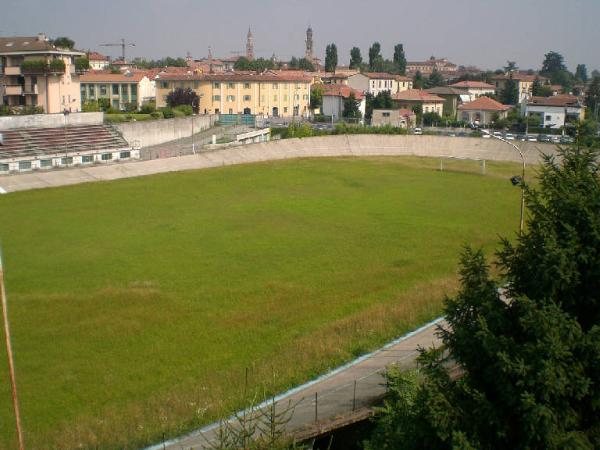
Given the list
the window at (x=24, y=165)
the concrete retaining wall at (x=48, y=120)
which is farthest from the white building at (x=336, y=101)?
the window at (x=24, y=165)

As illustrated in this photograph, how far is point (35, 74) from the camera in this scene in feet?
181

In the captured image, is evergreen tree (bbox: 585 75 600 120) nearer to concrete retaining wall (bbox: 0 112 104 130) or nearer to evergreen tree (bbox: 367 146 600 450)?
concrete retaining wall (bbox: 0 112 104 130)

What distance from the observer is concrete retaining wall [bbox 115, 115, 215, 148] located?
52338 millimetres

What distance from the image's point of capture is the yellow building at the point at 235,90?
75.0 metres

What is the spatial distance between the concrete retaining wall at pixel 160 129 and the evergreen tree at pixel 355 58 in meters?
87.4

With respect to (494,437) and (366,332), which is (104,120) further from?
(494,437)

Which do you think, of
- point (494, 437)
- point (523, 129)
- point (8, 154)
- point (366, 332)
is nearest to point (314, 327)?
point (366, 332)

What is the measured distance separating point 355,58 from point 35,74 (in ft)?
332

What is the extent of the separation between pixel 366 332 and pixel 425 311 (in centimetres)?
237

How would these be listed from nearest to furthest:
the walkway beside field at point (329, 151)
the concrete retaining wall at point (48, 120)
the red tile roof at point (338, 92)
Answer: the walkway beside field at point (329, 151) → the concrete retaining wall at point (48, 120) → the red tile roof at point (338, 92)

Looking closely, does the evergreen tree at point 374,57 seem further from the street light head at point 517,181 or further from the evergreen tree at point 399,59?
the street light head at point 517,181

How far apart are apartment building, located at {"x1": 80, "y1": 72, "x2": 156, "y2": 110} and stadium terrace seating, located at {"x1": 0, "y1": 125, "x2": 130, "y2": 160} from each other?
22982 millimetres

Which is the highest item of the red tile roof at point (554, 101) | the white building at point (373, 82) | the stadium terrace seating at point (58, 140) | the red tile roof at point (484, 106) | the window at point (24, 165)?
the white building at point (373, 82)

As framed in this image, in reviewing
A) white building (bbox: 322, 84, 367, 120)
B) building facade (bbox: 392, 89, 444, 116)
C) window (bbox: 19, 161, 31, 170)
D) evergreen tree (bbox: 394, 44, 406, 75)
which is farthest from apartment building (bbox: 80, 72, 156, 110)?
evergreen tree (bbox: 394, 44, 406, 75)
